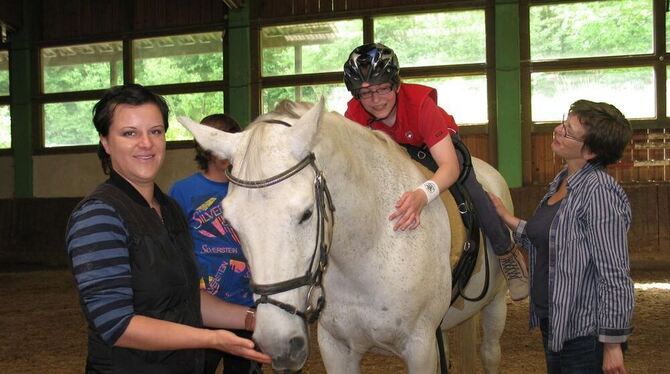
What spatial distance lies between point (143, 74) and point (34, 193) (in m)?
3.41

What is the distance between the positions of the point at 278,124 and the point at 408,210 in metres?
0.64

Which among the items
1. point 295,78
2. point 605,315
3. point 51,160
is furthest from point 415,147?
point 51,160

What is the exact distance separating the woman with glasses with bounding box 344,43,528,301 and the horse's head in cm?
59

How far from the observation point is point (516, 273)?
3268mm

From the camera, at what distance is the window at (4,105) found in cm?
1277

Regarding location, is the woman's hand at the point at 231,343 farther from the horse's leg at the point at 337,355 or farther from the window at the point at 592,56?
the window at the point at 592,56

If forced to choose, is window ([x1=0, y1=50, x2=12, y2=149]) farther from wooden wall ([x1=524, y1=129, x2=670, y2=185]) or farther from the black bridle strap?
the black bridle strap

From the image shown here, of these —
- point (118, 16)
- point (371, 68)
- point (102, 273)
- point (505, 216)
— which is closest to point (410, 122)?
point (371, 68)

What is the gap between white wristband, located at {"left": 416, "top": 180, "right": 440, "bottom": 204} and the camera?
2275mm

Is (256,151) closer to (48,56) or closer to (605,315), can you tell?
(605,315)

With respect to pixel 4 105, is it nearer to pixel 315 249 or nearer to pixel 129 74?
pixel 129 74

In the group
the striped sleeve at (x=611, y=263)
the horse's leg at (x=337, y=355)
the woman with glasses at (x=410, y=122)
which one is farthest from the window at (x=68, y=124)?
the striped sleeve at (x=611, y=263)

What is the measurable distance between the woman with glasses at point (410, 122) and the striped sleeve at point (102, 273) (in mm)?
1062

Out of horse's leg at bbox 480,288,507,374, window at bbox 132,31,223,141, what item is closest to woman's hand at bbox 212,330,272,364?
horse's leg at bbox 480,288,507,374
